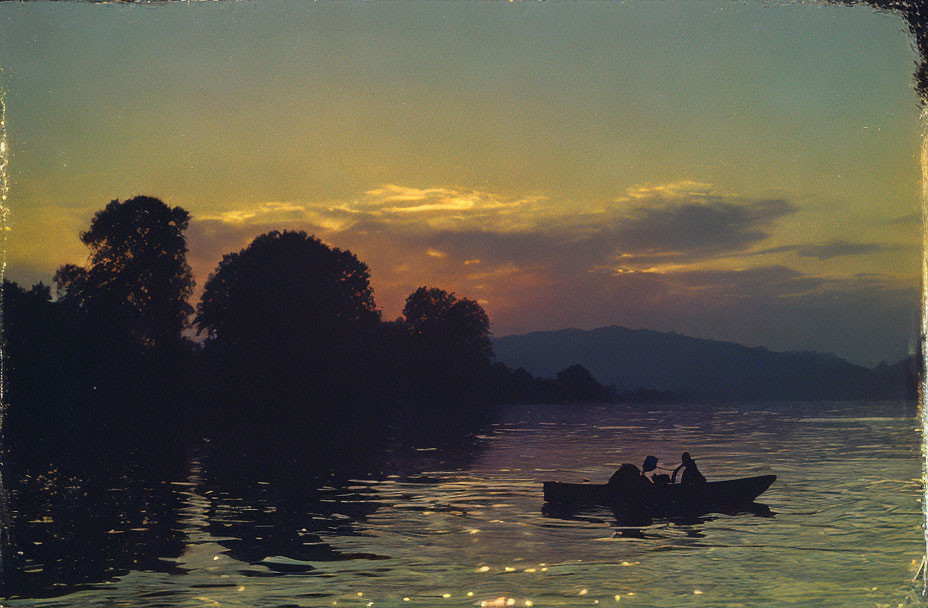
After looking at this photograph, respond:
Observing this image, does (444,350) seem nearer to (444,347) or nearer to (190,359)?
(444,347)

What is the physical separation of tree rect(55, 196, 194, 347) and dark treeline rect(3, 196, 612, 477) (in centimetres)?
11

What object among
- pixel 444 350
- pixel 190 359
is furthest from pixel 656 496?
pixel 444 350

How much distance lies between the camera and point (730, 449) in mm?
62812

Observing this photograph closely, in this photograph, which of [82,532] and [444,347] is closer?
[82,532]

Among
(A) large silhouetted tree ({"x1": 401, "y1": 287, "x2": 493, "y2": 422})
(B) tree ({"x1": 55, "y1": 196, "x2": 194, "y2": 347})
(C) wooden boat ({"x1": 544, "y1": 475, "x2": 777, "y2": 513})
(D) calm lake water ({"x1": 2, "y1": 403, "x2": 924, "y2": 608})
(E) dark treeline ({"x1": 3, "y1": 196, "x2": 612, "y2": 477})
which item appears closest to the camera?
(D) calm lake water ({"x1": 2, "y1": 403, "x2": 924, "y2": 608})

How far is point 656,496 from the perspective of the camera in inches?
1113

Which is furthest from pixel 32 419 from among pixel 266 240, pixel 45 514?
pixel 266 240

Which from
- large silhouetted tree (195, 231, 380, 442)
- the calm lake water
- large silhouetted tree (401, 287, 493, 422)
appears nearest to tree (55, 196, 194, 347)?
large silhouetted tree (195, 231, 380, 442)

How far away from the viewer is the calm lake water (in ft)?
55.9

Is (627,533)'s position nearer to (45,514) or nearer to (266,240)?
(45,514)

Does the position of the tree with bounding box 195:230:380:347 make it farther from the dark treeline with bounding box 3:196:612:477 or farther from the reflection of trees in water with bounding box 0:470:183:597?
the reflection of trees in water with bounding box 0:470:183:597

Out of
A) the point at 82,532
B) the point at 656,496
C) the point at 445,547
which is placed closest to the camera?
the point at 445,547

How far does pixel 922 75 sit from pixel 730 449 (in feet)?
181

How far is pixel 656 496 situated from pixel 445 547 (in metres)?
8.93
